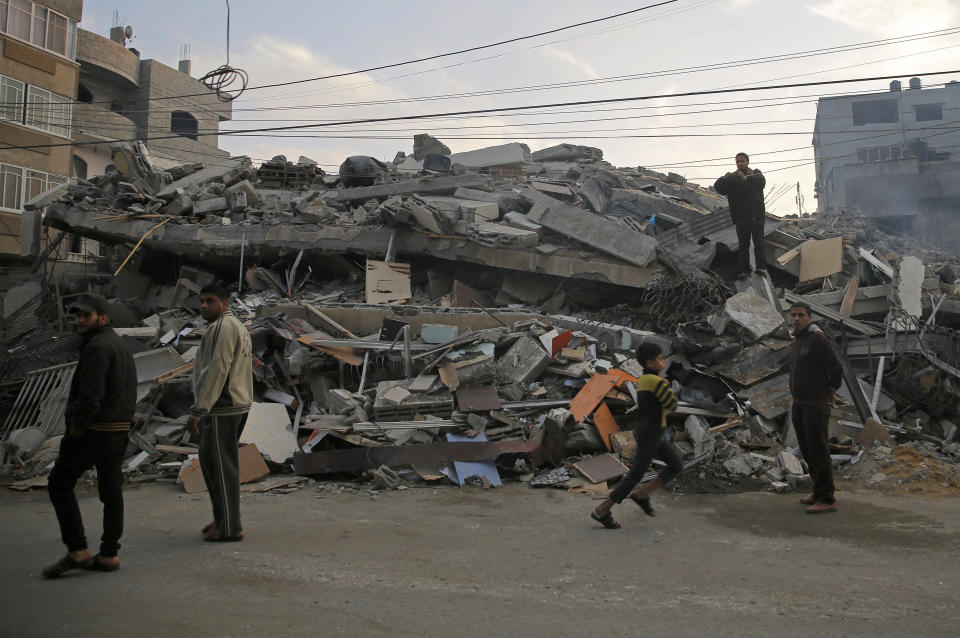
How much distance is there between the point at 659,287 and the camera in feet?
29.9

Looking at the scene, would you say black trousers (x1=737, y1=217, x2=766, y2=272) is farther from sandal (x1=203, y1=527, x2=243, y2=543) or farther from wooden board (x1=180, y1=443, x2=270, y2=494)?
→ sandal (x1=203, y1=527, x2=243, y2=543)

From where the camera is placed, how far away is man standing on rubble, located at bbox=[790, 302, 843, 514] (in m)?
4.68

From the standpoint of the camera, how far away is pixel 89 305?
11.3 ft

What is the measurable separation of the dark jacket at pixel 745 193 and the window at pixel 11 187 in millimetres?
22703

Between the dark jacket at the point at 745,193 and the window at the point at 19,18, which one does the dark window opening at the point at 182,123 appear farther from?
the dark jacket at the point at 745,193

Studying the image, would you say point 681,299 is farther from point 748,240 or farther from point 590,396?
point 590,396

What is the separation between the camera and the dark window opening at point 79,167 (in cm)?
2616

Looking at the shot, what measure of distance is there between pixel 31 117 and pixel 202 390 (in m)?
23.7

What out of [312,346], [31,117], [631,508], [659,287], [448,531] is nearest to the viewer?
[448,531]

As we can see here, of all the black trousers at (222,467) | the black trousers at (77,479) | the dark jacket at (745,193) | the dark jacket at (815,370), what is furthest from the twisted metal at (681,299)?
the black trousers at (77,479)

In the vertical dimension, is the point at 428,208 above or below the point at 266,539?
above

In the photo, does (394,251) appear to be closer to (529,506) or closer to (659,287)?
(659,287)

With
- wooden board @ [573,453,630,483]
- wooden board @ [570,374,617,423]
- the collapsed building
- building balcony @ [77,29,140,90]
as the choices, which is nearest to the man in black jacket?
the collapsed building

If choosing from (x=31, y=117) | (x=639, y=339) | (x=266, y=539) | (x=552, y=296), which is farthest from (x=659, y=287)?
(x=31, y=117)
